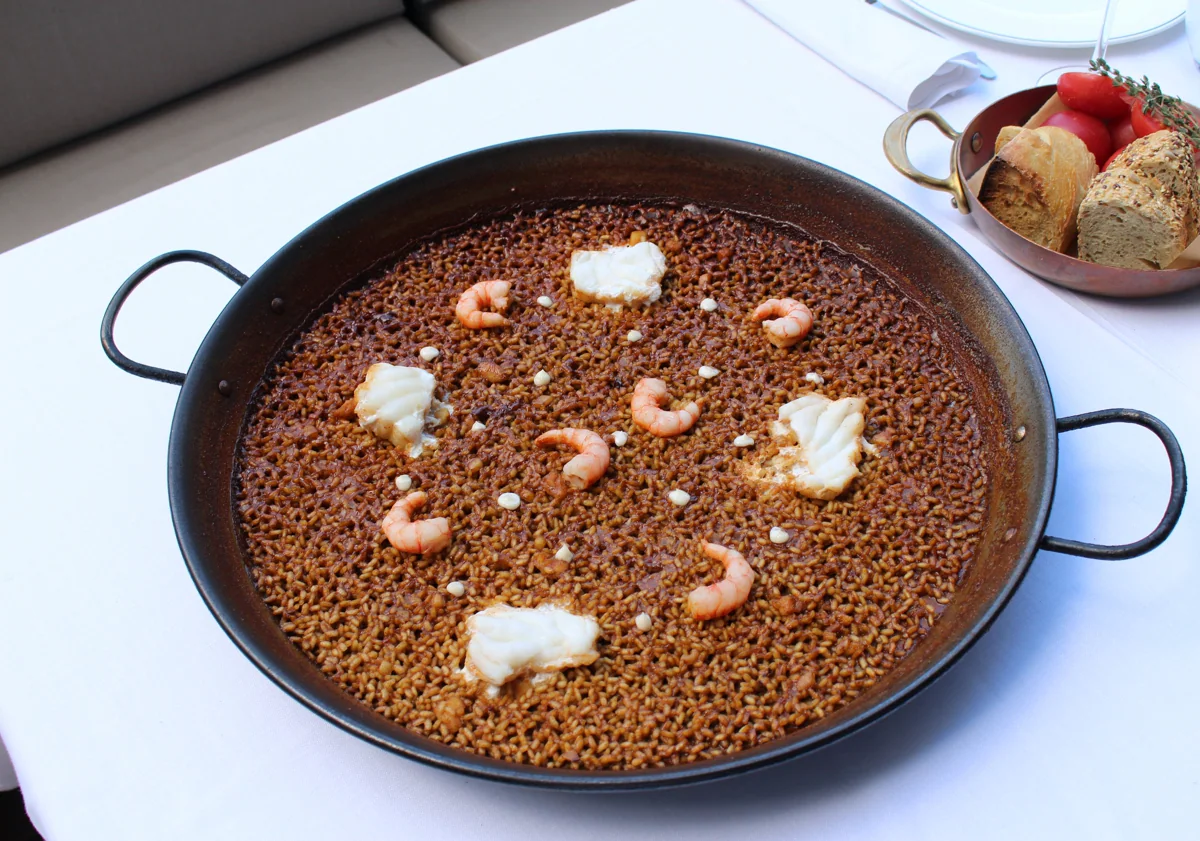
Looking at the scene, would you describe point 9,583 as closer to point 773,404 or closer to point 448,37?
point 773,404

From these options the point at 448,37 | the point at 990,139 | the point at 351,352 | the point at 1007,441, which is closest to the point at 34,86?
the point at 448,37

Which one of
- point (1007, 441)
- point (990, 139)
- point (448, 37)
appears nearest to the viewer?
point (1007, 441)

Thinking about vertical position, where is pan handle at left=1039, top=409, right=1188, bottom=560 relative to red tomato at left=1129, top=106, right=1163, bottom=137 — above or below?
below

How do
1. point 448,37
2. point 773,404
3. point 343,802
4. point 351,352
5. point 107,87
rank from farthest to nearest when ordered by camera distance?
point 448,37, point 107,87, point 351,352, point 773,404, point 343,802

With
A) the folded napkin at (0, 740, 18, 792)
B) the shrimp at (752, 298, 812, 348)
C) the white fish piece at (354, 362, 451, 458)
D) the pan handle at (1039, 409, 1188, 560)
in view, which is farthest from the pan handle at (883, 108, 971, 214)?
the folded napkin at (0, 740, 18, 792)

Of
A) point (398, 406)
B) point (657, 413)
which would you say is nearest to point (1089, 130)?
point (657, 413)

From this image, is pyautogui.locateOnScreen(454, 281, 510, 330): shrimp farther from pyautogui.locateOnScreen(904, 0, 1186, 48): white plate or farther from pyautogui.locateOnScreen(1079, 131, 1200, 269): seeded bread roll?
pyautogui.locateOnScreen(904, 0, 1186, 48): white plate

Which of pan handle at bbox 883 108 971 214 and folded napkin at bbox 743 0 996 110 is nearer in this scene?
pan handle at bbox 883 108 971 214
